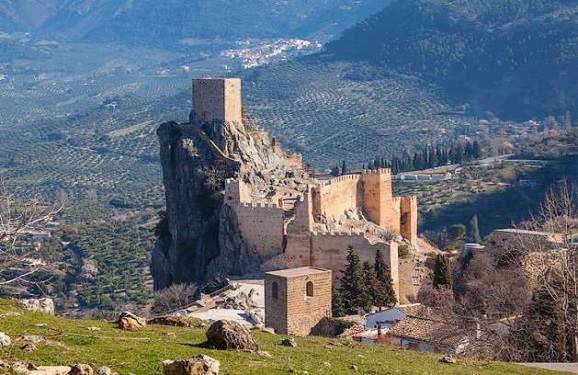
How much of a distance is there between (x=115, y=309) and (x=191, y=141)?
46.1 feet

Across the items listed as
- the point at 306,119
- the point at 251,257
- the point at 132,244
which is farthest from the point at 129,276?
the point at 306,119

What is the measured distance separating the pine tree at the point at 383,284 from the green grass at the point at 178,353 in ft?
58.9

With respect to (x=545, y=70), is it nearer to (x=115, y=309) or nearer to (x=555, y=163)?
(x=555, y=163)

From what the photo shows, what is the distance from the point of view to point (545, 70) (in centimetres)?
19475

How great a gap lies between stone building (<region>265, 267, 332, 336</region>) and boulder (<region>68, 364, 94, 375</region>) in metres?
19.6

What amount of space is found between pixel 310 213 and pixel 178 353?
90.4 ft

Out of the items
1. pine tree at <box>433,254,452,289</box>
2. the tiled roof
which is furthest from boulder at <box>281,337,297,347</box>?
pine tree at <box>433,254,452,289</box>

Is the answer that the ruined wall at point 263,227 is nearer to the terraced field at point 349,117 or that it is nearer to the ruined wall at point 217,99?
the ruined wall at point 217,99

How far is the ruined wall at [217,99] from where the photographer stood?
5419cm

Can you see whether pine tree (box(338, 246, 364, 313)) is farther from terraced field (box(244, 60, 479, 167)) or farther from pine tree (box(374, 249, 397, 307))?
terraced field (box(244, 60, 479, 167))

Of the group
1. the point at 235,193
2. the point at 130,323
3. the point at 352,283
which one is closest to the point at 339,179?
the point at 235,193

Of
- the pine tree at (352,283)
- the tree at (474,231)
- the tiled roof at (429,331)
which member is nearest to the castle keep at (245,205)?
the pine tree at (352,283)

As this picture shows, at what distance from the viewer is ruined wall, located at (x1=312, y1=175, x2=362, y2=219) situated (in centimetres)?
4967

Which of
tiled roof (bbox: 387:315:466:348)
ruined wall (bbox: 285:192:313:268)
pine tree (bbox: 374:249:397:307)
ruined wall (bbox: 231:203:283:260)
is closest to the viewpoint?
tiled roof (bbox: 387:315:466:348)
